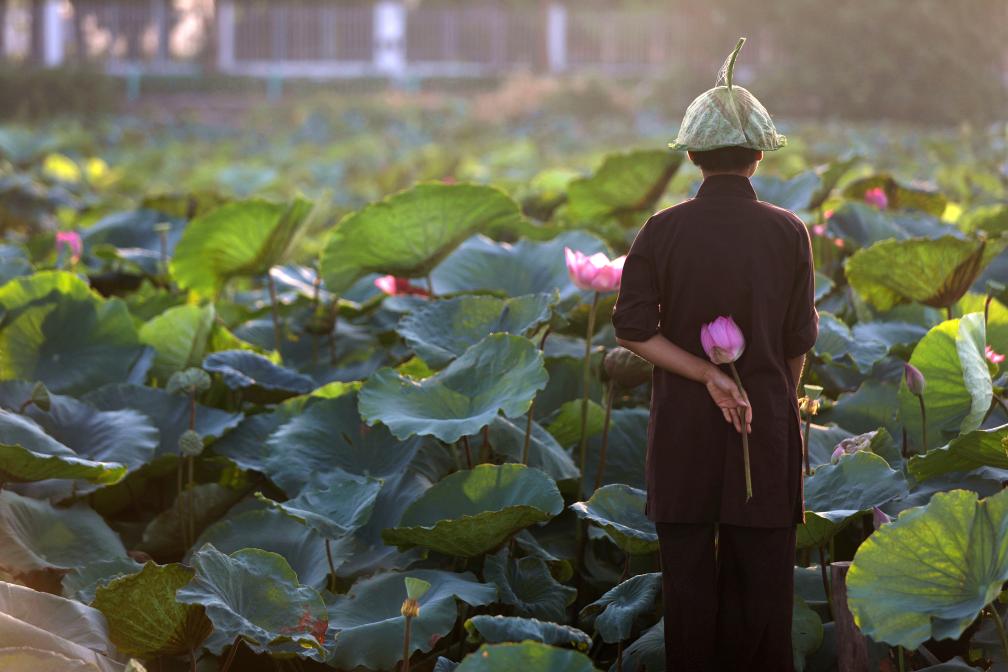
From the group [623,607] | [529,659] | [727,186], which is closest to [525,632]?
[529,659]

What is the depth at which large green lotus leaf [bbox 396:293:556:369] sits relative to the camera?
193 centimetres

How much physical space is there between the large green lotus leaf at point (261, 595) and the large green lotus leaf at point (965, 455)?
82cm

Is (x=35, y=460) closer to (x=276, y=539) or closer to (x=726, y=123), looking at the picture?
(x=276, y=539)

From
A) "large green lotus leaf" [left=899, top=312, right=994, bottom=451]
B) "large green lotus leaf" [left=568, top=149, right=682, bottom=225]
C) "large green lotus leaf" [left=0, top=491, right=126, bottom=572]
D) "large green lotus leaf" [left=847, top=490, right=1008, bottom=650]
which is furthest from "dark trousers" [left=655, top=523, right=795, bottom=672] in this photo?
"large green lotus leaf" [left=568, top=149, right=682, bottom=225]

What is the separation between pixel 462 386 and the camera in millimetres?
1812

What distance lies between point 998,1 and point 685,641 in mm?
14977

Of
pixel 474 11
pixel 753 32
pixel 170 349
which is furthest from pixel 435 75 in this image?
pixel 170 349

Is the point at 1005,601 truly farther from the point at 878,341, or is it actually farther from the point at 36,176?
the point at 36,176

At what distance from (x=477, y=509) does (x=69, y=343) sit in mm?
1008

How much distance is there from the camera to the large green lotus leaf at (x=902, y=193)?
9.96 feet

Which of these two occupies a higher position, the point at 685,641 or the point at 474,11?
the point at 474,11

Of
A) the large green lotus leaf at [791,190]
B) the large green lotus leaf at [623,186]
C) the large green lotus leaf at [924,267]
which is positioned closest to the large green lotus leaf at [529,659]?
the large green lotus leaf at [924,267]

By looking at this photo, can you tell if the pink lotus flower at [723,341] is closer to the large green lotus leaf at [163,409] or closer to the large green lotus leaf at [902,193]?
the large green lotus leaf at [163,409]

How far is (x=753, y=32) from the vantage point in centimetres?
1680
